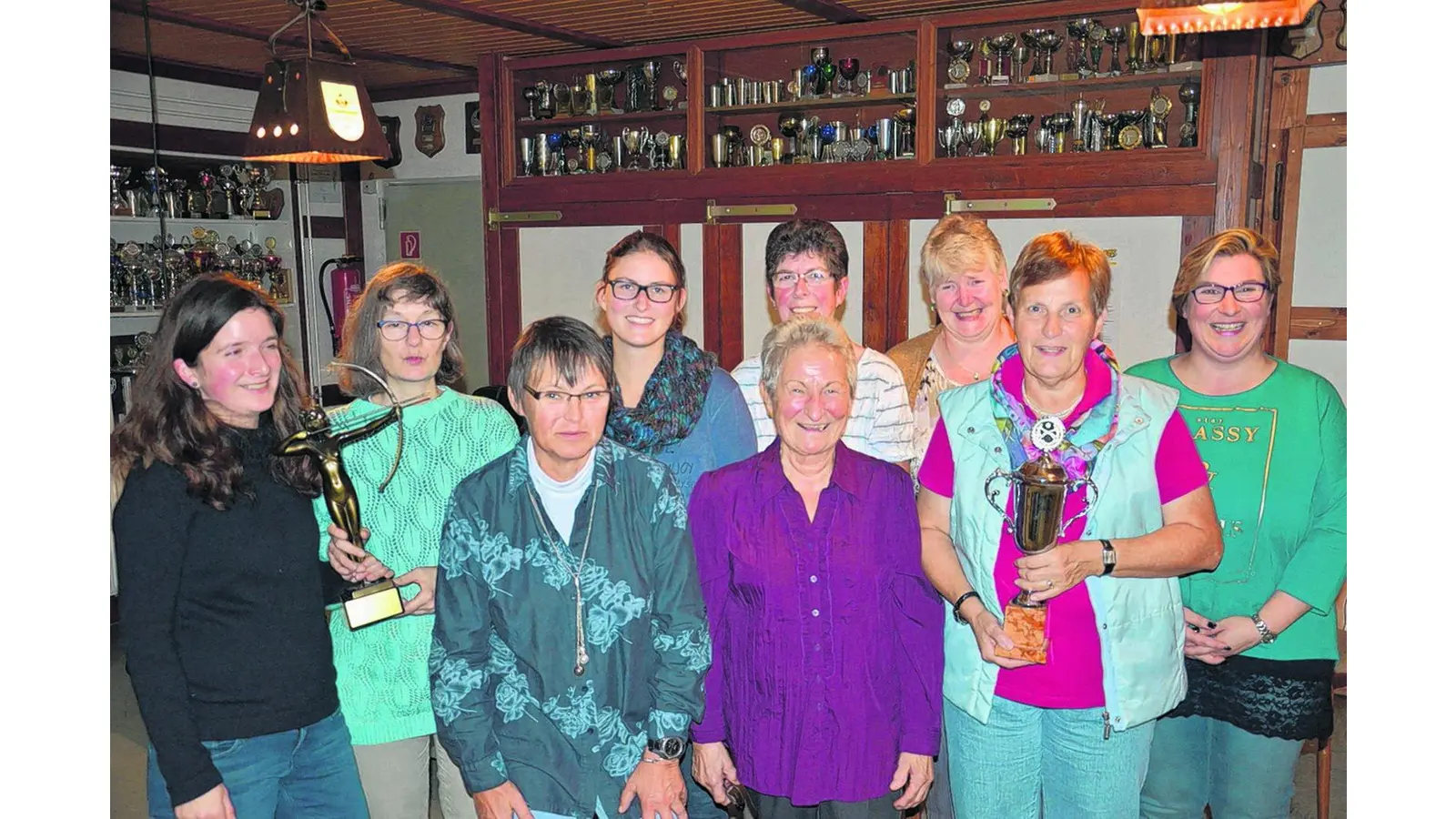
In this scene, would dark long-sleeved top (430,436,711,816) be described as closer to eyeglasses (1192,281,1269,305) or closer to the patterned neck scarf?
the patterned neck scarf

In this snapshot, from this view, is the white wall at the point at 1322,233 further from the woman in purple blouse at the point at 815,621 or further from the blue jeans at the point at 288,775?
the blue jeans at the point at 288,775

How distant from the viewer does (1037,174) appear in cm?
457

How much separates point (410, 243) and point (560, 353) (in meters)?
5.56

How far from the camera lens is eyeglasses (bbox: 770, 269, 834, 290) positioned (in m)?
2.70

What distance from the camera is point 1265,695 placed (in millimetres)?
2297

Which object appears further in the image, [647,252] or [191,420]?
[647,252]

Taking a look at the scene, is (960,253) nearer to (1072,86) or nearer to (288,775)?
(288,775)

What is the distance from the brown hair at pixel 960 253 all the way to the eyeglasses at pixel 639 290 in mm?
725

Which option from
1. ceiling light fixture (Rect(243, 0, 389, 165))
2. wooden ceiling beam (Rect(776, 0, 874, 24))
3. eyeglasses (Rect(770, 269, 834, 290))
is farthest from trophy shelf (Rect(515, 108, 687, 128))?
eyeglasses (Rect(770, 269, 834, 290))

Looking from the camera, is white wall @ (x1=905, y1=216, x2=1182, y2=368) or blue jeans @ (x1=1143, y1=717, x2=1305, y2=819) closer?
blue jeans @ (x1=1143, y1=717, x2=1305, y2=819)

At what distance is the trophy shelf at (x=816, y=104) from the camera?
16.5 ft

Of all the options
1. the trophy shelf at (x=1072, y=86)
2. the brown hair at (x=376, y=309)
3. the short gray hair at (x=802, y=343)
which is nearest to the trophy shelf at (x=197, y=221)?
the trophy shelf at (x=1072, y=86)

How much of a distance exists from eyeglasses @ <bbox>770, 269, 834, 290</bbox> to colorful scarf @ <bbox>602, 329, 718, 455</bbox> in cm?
43

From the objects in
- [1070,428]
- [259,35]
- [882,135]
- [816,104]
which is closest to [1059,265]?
[1070,428]
